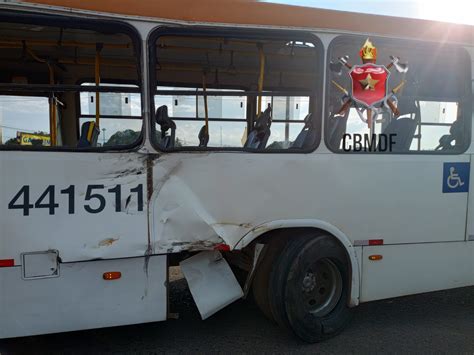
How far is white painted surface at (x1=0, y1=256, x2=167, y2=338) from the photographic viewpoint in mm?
2895

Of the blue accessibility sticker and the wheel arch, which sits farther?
the blue accessibility sticker

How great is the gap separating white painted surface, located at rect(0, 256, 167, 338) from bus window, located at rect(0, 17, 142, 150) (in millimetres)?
929

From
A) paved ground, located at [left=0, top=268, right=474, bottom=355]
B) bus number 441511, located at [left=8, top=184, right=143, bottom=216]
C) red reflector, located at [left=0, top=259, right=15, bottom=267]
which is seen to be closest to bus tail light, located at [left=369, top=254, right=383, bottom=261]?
paved ground, located at [left=0, top=268, right=474, bottom=355]

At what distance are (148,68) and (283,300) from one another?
215 cm

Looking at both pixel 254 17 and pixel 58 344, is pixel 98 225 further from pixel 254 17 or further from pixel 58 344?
pixel 254 17

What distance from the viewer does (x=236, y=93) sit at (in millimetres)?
3297

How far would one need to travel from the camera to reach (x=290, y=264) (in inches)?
134

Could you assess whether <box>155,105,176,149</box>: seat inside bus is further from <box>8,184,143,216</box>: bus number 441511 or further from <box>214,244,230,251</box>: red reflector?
<box>214,244,230,251</box>: red reflector

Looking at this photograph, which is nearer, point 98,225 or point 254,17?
point 98,225

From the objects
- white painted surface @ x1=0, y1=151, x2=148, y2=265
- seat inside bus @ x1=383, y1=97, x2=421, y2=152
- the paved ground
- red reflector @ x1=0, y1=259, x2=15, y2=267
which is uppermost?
seat inside bus @ x1=383, y1=97, x2=421, y2=152


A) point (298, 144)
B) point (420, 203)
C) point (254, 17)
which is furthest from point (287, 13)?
point (420, 203)

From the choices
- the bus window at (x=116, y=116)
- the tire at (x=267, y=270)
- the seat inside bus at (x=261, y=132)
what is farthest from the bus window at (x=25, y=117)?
the tire at (x=267, y=270)

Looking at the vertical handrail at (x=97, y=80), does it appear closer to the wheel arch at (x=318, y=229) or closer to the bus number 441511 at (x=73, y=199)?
the bus number 441511 at (x=73, y=199)

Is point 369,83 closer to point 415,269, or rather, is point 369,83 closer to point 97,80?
point 415,269
